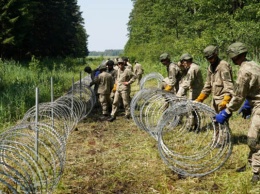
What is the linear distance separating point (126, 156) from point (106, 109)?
156 inches

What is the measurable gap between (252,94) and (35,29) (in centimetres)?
3736

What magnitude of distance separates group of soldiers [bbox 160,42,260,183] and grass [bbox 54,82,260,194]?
38 cm

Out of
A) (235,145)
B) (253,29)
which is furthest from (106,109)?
(253,29)

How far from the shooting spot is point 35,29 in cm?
3844

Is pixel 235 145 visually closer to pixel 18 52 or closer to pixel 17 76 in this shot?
pixel 17 76

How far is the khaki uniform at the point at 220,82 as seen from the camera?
583 centimetres

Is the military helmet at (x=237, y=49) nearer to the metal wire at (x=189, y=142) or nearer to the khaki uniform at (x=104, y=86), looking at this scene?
the metal wire at (x=189, y=142)

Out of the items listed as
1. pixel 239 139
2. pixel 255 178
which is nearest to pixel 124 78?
pixel 239 139

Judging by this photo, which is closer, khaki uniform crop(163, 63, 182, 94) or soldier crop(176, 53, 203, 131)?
soldier crop(176, 53, 203, 131)

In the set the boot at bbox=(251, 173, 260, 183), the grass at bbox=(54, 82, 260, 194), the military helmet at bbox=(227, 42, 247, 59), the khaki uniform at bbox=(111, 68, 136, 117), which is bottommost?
the grass at bbox=(54, 82, 260, 194)

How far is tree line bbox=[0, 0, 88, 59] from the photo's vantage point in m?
27.0

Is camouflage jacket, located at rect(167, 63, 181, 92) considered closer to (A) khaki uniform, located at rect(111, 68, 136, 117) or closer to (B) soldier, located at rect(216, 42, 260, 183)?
(A) khaki uniform, located at rect(111, 68, 136, 117)

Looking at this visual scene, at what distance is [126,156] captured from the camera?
247 inches

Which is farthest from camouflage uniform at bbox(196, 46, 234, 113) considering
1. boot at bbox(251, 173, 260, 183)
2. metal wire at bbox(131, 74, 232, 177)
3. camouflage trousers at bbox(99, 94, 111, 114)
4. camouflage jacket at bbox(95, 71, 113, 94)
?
camouflage trousers at bbox(99, 94, 111, 114)
